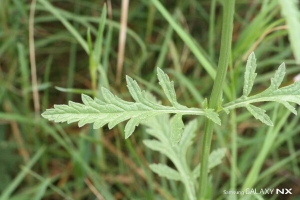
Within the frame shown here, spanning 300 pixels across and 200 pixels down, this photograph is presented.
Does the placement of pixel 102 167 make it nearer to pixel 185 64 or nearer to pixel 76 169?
pixel 76 169

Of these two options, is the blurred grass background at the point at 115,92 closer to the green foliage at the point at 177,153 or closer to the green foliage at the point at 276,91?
the green foliage at the point at 177,153

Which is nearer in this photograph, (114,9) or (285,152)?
(285,152)

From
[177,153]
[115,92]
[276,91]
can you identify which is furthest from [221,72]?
[115,92]

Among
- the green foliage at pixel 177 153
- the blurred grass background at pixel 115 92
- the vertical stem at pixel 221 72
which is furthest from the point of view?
the blurred grass background at pixel 115 92

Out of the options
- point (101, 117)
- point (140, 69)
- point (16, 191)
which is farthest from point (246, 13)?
point (101, 117)

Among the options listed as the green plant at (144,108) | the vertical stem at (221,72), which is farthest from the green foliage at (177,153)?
the green plant at (144,108)

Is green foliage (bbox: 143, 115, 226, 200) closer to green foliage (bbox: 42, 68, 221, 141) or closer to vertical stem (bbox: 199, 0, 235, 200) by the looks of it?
vertical stem (bbox: 199, 0, 235, 200)

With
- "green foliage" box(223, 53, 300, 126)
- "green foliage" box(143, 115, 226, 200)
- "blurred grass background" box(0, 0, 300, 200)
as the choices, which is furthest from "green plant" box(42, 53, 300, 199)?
"blurred grass background" box(0, 0, 300, 200)

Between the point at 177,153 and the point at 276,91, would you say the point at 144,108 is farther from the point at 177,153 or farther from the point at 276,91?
the point at 177,153

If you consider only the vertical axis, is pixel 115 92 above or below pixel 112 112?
above
